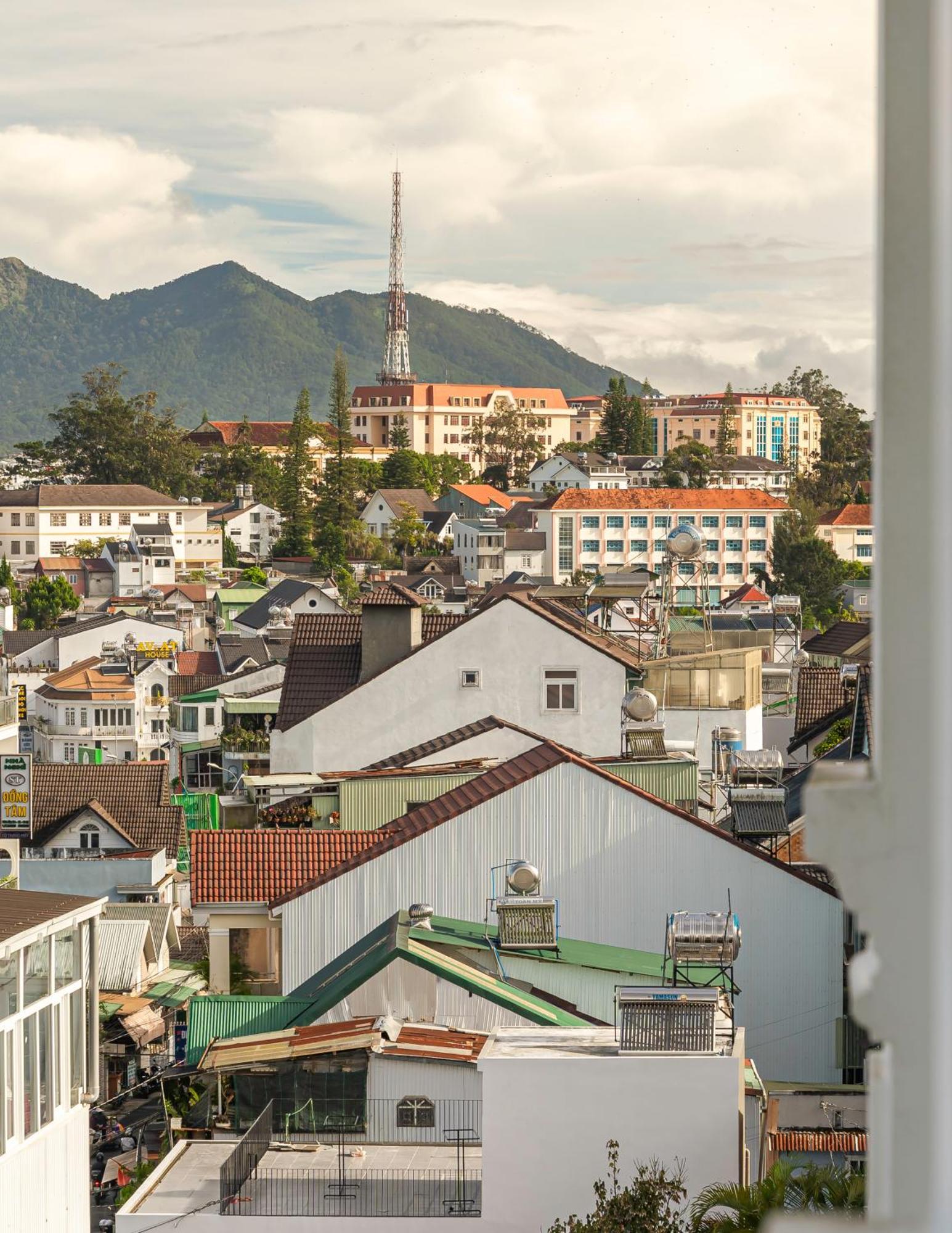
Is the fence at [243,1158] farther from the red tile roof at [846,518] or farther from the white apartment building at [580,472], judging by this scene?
the white apartment building at [580,472]

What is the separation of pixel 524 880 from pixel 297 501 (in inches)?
4249

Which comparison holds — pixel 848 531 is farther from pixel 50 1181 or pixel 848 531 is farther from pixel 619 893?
pixel 50 1181

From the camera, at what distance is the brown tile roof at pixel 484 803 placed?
1551 centimetres

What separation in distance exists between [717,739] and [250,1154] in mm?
12527

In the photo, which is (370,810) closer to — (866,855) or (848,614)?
(866,855)

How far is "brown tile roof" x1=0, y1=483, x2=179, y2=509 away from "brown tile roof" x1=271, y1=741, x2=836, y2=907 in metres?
107

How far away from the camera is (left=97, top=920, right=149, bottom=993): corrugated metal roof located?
87.0 feet

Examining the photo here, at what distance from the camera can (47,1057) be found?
402 inches

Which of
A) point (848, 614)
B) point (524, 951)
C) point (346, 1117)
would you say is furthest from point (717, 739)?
point (848, 614)

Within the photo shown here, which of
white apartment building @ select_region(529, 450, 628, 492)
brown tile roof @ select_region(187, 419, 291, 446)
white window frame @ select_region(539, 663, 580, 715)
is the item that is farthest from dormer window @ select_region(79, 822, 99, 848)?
brown tile roof @ select_region(187, 419, 291, 446)

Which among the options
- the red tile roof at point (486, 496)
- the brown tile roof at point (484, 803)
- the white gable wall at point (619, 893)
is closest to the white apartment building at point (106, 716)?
Result: the brown tile roof at point (484, 803)

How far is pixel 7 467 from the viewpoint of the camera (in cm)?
15050

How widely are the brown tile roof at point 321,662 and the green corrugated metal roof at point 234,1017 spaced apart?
30.3 ft

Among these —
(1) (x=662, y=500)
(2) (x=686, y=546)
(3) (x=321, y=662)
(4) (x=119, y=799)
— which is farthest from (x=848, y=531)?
(3) (x=321, y=662)
